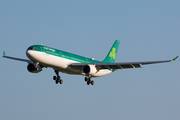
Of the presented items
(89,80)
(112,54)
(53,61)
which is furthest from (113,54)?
(53,61)

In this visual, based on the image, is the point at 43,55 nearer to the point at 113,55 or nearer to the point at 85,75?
the point at 85,75

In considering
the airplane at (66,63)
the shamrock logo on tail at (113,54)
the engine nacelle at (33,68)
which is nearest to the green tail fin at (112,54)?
the shamrock logo on tail at (113,54)

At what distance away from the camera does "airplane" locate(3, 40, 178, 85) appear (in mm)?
47422

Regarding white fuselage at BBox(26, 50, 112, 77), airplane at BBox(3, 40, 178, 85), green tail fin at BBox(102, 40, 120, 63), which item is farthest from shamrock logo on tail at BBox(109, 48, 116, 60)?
white fuselage at BBox(26, 50, 112, 77)

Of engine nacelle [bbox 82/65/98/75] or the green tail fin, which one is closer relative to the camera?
engine nacelle [bbox 82/65/98/75]

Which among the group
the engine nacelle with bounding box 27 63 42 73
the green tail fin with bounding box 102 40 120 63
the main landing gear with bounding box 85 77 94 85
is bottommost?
the main landing gear with bounding box 85 77 94 85

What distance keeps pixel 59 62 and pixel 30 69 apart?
20.1 feet

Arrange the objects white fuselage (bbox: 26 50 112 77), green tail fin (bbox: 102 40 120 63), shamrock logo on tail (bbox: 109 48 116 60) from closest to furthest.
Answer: white fuselage (bbox: 26 50 112 77), green tail fin (bbox: 102 40 120 63), shamrock logo on tail (bbox: 109 48 116 60)

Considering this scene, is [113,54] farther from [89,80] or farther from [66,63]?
[66,63]

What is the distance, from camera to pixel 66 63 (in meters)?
50.6

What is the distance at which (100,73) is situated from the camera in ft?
189

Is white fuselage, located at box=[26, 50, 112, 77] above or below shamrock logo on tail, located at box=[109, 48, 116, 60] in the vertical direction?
below

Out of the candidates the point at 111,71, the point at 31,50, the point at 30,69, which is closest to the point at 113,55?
the point at 111,71

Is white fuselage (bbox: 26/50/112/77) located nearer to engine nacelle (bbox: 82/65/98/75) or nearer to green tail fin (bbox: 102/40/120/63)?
engine nacelle (bbox: 82/65/98/75)
